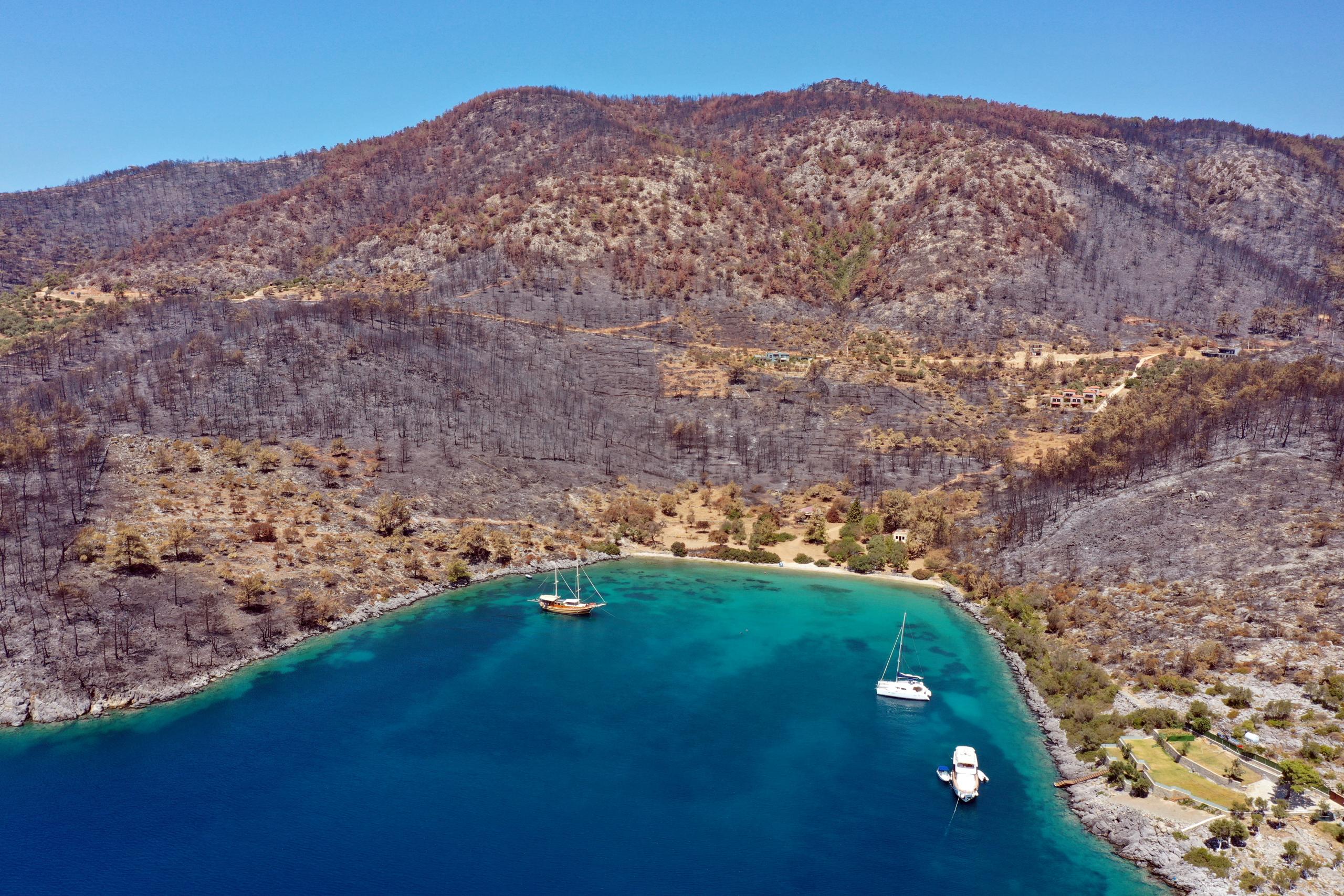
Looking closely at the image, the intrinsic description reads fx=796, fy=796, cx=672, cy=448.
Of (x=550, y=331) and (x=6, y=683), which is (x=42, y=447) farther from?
(x=550, y=331)

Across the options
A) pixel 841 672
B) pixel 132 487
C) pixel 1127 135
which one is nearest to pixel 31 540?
pixel 132 487

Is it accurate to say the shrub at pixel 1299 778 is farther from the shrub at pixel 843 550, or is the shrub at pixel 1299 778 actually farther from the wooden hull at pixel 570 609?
the wooden hull at pixel 570 609

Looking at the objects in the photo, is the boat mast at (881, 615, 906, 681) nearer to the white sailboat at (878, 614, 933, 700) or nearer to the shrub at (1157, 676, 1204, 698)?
the white sailboat at (878, 614, 933, 700)

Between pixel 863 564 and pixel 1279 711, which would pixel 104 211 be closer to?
pixel 863 564

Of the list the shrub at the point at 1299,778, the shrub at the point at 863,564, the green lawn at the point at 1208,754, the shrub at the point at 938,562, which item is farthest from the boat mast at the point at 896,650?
the shrub at the point at 1299,778

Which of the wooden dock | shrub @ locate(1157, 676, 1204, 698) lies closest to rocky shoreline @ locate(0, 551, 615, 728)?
the wooden dock
